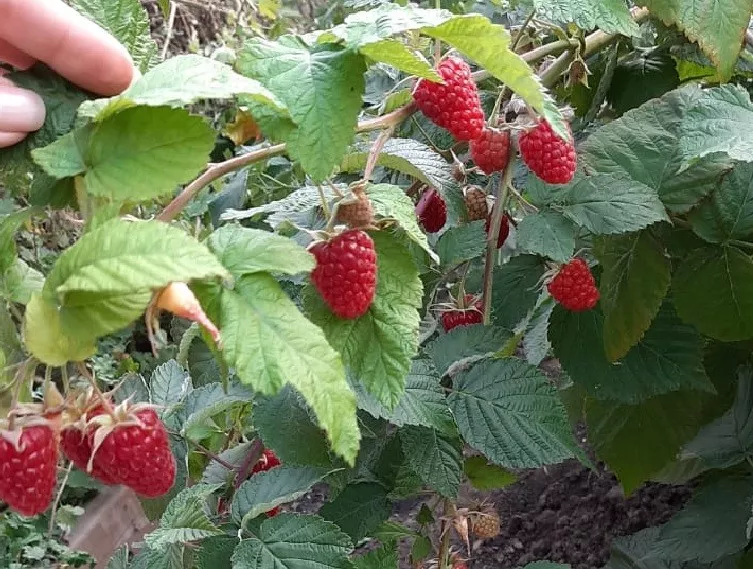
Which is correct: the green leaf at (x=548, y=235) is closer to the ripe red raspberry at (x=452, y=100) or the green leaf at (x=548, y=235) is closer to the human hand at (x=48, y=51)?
the ripe red raspberry at (x=452, y=100)

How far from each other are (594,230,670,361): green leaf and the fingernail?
0.49 m

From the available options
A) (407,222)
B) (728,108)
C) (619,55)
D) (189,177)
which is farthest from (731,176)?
(189,177)

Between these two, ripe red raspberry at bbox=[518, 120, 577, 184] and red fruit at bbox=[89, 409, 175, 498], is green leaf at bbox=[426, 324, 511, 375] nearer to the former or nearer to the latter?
ripe red raspberry at bbox=[518, 120, 577, 184]

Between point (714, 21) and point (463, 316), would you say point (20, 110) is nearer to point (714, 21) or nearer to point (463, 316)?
point (463, 316)

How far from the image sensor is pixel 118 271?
0.33 m

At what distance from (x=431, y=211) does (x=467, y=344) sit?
0.14 m

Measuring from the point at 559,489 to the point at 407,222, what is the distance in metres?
1.26

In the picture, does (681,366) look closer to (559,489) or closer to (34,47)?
(34,47)

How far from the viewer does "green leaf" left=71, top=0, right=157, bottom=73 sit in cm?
50

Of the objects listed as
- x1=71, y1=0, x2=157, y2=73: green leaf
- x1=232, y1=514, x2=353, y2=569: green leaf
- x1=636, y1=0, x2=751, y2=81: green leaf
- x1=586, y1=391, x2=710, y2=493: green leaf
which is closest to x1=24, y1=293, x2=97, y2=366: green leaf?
x1=71, y1=0, x2=157, y2=73: green leaf

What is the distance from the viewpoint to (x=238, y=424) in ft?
2.81

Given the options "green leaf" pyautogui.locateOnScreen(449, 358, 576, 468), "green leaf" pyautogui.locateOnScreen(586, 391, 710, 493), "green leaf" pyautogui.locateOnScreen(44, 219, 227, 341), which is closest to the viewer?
"green leaf" pyautogui.locateOnScreen(44, 219, 227, 341)

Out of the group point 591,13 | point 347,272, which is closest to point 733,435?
point 591,13

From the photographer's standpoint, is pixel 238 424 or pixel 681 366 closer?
pixel 681 366
